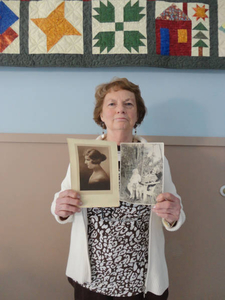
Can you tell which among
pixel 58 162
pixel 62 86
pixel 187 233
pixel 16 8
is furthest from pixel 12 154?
pixel 187 233

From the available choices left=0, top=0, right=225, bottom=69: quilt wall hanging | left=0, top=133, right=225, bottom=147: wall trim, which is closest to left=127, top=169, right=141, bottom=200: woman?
left=0, top=133, right=225, bottom=147: wall trim

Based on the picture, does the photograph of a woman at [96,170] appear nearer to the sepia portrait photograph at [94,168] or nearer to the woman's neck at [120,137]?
the sepia portrait photograph at [94,168]

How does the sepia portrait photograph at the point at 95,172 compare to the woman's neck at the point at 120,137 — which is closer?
the sepia portrait photograph at the point at 95,172

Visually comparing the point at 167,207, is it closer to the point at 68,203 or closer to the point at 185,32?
the point at 68,203

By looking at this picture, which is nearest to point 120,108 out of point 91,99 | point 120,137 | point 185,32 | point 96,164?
point 120,137

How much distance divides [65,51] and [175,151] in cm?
79

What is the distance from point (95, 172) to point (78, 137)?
1.61 ft

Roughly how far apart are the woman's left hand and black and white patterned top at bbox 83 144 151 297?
0.10 m

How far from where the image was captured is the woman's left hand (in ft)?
2.59

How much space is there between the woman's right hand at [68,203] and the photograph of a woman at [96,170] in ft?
0.15

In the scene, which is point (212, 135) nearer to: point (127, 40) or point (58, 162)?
point (127, 40)

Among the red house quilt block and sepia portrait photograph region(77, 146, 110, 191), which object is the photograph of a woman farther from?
the red house quilt block

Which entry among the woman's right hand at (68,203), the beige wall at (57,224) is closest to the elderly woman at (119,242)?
the woman's right hand at (68,203)

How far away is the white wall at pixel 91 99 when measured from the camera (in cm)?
127
